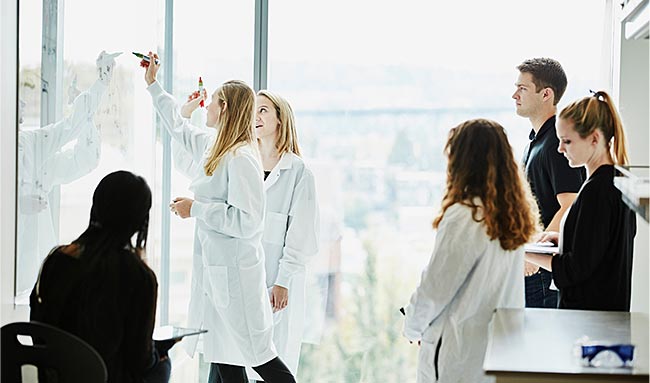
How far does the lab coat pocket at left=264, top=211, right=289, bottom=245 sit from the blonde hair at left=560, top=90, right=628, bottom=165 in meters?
1.42

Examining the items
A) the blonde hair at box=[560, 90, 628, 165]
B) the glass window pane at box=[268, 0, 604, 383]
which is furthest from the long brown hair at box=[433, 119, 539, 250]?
the glass window pane at box=[268, 0, 604, 383]

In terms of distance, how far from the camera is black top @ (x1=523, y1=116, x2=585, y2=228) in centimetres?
317

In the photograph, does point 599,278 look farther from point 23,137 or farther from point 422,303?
point 23,137

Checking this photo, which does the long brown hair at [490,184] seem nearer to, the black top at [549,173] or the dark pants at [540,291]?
the black top at [549,173]

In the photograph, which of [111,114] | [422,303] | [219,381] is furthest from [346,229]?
[422,303]

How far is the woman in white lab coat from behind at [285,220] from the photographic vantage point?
367cm

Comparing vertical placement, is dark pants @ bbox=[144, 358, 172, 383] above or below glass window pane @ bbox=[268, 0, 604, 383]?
below

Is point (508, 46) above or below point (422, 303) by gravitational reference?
above

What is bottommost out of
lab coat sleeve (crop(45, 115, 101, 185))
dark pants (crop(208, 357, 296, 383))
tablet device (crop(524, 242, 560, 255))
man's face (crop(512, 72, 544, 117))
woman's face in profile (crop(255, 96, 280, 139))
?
dark pants (crop(208, 357, 296, 383))

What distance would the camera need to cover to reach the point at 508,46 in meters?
4.02

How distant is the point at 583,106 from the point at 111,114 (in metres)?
1.61

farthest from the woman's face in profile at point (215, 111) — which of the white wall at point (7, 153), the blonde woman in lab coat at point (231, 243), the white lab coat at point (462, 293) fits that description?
the white lab coat at point (462, 293)

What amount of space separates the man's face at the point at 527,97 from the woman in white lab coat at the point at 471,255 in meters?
0.94

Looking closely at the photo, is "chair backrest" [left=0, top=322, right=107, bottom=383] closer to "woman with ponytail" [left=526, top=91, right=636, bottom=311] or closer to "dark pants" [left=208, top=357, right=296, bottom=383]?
"woman with ponytail" [left=526, top=91, right=636, bottom=311]
